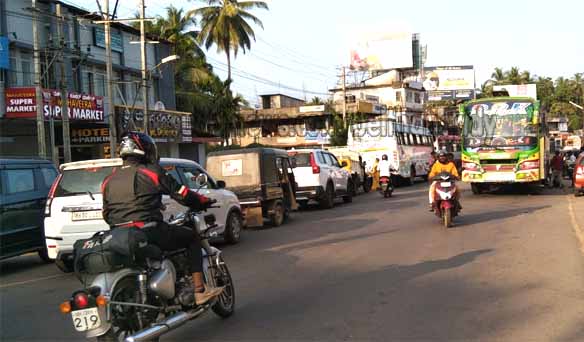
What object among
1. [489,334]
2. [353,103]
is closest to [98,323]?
[489,334]

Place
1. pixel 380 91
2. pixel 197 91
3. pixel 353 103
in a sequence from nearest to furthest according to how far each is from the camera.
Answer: pixel 197 91, pixel 353 103, pixel 380 91

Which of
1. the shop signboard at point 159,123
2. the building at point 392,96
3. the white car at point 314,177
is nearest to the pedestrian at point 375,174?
the white car at point 314,177

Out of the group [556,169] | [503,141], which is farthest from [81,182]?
[556,169]

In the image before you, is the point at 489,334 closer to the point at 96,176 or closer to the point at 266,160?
the point at 96,176

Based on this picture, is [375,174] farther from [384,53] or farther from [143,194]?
[384,53]

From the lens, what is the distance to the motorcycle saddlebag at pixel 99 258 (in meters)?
4.57

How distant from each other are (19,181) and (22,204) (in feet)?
1.40

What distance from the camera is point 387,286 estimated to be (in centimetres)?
757

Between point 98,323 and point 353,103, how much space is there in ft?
164

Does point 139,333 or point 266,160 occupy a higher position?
point 266,160

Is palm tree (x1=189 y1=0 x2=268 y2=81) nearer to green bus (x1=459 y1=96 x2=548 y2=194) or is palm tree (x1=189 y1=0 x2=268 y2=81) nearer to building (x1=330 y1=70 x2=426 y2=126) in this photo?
building (x1=330 y1=70 x2=426 y2=126)

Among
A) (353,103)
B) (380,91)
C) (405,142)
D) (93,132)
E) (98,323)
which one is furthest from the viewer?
(380,91)

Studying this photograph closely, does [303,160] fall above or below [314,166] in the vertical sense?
above

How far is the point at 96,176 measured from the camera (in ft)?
30.4
